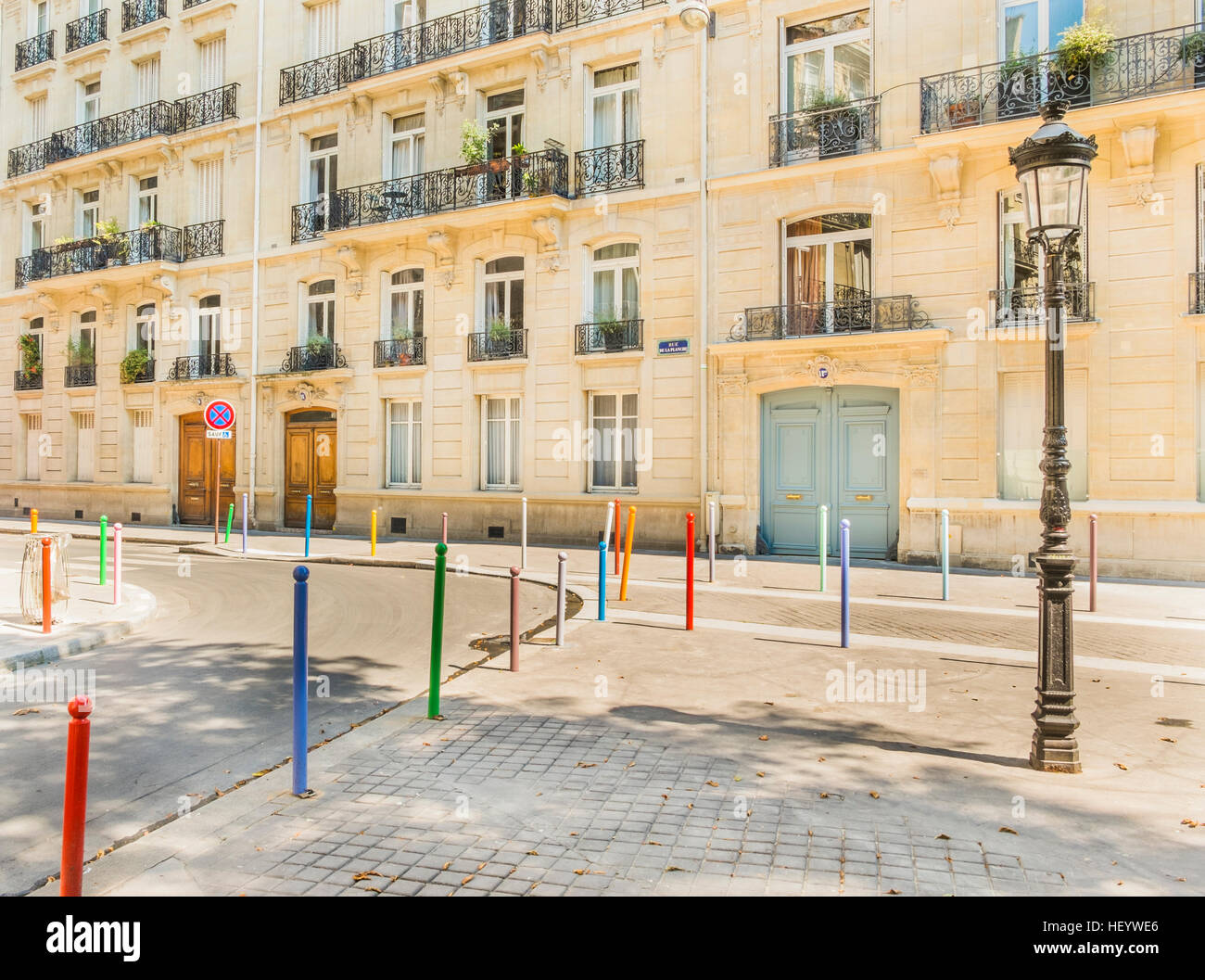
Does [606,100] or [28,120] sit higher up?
[28,120]

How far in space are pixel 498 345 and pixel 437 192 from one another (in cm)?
423

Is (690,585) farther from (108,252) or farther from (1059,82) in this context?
(108,252)

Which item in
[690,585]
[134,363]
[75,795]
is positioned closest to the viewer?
[75,795]

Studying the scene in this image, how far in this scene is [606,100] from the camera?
65.1ft

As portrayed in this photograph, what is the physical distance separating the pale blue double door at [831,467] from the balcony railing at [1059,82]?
5185 millimetres

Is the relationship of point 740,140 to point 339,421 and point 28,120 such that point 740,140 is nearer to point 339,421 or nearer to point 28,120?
point 339,421

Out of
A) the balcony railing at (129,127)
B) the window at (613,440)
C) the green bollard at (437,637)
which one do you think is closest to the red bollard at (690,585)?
the green bollard at (437,637)

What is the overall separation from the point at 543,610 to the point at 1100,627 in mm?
6496

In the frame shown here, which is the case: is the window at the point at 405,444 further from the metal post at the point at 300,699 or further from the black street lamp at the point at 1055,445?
the black street lamp at the point at 1055,445

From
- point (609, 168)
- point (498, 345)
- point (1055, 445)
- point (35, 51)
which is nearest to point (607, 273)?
point (609, 168)

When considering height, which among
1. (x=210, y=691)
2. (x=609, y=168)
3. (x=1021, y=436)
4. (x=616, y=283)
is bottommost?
(x=210, y=691)

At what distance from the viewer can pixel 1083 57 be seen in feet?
47.2

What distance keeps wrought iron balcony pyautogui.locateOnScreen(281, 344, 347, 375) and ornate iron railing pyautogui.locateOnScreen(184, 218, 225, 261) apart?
4540 mm
